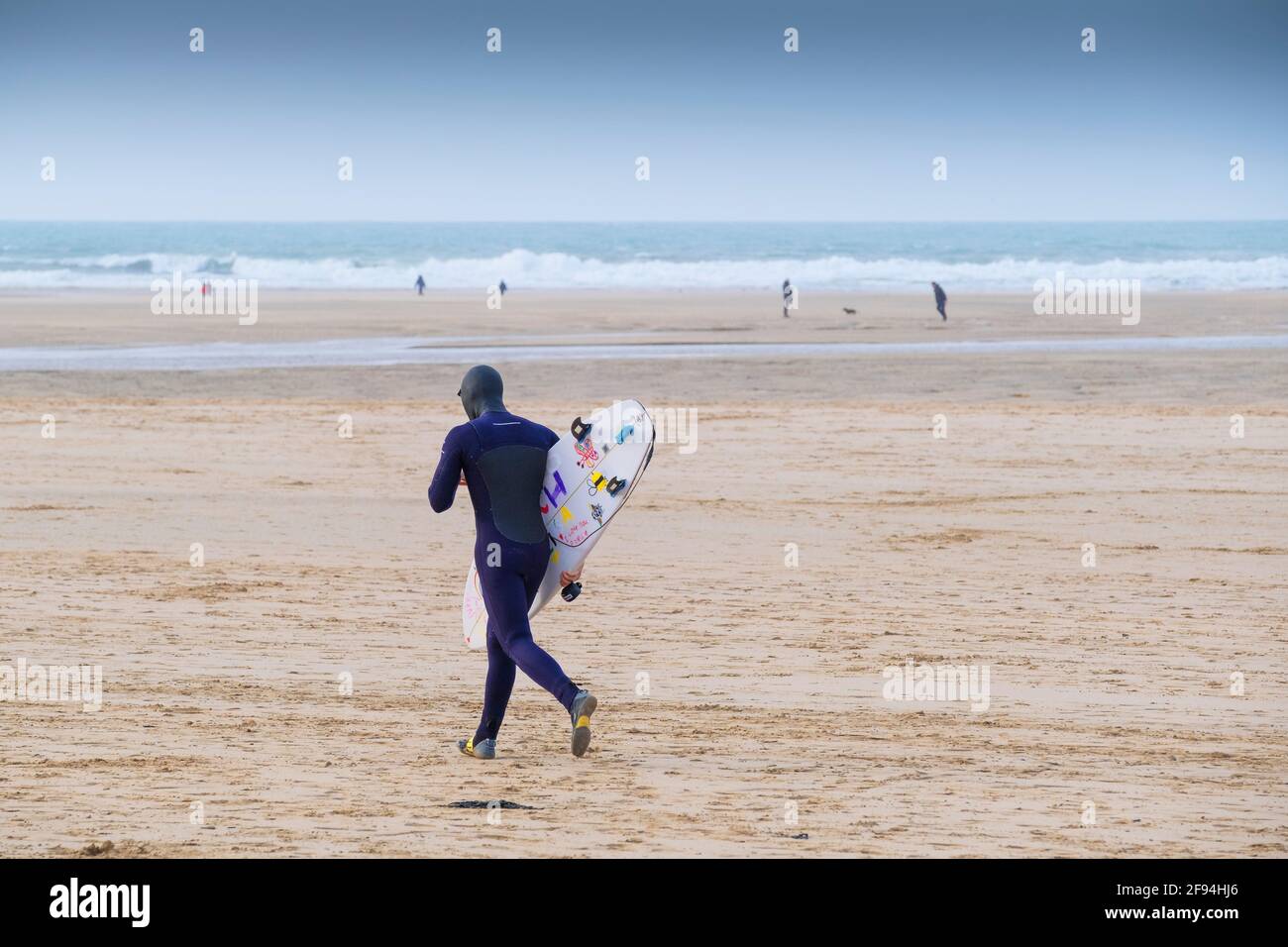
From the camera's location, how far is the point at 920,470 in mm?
14891

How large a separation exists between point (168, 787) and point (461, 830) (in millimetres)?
1341

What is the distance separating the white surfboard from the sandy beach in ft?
2.39

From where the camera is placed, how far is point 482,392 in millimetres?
6477

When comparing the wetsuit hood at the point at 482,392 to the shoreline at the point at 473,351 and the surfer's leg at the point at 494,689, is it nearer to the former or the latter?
the surfer's leg at the point at 494,689

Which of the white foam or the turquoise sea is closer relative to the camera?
the white foam

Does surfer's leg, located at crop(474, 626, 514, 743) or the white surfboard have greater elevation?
the white surfboard

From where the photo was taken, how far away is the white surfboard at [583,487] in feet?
21.5

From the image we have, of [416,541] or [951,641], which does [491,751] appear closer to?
[951,641]

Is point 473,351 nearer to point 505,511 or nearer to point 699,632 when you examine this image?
point 699,632

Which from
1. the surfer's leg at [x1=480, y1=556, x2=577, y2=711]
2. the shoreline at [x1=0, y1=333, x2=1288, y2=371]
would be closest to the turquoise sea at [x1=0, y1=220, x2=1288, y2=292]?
the shoreline at [x1=0, y1=333, x2=1288, y2=371]

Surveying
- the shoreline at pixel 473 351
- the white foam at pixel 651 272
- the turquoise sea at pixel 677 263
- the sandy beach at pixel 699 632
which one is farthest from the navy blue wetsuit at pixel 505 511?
the turquoise sea at pixel 677 263

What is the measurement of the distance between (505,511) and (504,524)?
0.06 m

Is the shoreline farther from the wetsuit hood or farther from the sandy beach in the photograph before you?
the wetsuit hood

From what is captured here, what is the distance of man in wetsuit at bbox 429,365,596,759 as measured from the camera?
247 inches
